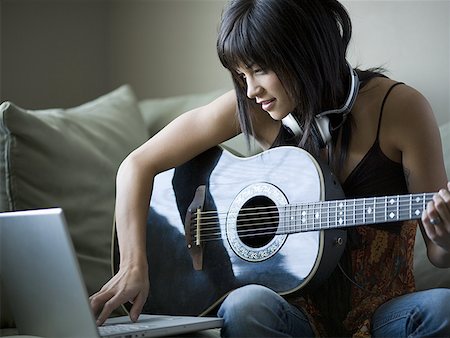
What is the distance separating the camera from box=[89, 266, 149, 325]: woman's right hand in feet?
4.53

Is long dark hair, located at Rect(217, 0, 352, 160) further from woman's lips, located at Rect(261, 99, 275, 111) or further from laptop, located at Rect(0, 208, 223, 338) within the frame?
laptop, located at Rect(0, 208, 223, 338)

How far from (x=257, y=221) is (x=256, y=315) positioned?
0.25 metres

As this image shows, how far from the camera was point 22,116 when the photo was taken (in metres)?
1.78

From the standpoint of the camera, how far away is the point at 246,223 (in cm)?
149

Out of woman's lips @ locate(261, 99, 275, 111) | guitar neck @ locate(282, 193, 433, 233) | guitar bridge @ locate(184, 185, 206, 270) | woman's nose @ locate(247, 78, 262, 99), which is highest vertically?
woman's nose @ locate(247, 78, 262, 99)

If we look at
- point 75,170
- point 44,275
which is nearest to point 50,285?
point 44,275

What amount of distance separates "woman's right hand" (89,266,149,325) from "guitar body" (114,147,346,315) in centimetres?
13

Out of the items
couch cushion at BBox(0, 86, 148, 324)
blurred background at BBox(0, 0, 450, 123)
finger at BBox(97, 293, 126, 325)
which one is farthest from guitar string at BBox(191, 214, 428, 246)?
blurred background at BBox(0, 0, 450, 123)

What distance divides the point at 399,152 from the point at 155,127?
34.3 inches

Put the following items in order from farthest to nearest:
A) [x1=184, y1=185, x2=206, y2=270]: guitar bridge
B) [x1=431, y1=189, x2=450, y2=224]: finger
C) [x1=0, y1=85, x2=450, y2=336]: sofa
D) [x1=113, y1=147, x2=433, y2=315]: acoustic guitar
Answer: [x1=0, y1=85, x2=450, y2=336]: sofa → [x1=184, y1=185, x2=206, y2=270]: guitar bridge → [x1=113, y1=147, x2=433, y2=315]: acoustic guitar → [x1=431, y1=189, x2=450, y2=224]: finger

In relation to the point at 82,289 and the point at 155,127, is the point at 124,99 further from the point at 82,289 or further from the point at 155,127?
the point at 82,289

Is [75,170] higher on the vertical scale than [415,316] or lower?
higher

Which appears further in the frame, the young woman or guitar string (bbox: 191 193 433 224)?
the young woman

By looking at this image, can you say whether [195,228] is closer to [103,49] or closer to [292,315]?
[292,315]
